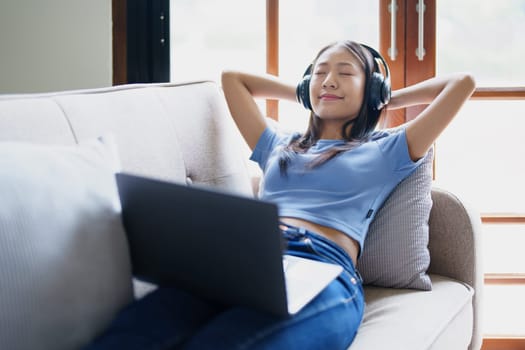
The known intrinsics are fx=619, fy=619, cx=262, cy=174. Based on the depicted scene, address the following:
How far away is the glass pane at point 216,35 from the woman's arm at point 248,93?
1.03 ft

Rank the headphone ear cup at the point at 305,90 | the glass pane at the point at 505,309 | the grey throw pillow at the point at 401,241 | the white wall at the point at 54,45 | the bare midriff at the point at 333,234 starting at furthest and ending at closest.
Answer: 1. the glass pane at the point at 505,309
2. the white wall at the point at 54,45
3. the headphone ear cup at the point at 305,90
4. the grey throw pillow at the point at 401,241
5. the bare midriff at the point at 333,234

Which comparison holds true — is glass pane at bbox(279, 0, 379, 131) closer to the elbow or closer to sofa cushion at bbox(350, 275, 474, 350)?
A: the elbow

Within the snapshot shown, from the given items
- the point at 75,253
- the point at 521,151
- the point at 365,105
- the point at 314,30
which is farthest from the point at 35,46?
the point at 521,151

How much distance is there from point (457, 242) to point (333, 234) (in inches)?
14.7

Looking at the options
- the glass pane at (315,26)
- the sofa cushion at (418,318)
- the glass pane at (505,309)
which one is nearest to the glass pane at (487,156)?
the glass pane at (505,309)

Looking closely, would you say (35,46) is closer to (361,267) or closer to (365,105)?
(365,105)

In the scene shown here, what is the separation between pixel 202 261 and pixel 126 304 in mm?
194

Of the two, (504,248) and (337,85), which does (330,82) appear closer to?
(337,85)

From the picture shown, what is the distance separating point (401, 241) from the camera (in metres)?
1.50

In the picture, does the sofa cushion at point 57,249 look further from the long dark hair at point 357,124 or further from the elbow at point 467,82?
the elbow at point 467,82

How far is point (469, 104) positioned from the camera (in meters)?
2.06

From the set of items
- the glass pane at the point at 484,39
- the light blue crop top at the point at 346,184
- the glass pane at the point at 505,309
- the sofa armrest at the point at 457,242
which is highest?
the glass pane at the point at 484,39

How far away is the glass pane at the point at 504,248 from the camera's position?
2125 millimetres

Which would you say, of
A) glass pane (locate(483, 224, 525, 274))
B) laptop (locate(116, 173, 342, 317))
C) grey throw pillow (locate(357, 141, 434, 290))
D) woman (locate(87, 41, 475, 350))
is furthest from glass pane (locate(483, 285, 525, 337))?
laptop (locate(116, 173, 342, 317))
